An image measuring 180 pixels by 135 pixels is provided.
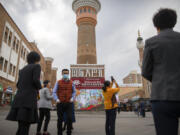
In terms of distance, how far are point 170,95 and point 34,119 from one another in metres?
2.33

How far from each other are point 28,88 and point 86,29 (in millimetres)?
45038

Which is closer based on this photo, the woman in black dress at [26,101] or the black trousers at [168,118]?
the black trousers at [168,118]

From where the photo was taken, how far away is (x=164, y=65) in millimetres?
1726

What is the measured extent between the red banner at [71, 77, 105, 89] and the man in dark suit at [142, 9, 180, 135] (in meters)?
30.9

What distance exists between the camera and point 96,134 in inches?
211

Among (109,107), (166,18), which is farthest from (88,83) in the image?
(166,18)

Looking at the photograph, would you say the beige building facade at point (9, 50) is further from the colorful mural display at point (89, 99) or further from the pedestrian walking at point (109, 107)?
the pedestrian walking at point (109, 107)

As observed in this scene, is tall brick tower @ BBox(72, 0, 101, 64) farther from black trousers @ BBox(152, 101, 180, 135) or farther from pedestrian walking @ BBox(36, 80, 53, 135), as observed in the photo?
black trousers @ BBox(152, 101, 180, 135)

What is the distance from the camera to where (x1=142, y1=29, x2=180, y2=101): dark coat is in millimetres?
1631

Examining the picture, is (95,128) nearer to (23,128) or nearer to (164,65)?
(23,128)

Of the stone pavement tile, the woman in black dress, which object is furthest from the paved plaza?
the woman in black dress

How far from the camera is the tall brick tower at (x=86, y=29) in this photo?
4444 cm

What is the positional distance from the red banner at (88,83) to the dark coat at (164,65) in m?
30.9

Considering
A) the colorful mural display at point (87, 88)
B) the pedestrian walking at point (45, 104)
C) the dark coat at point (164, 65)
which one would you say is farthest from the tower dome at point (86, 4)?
the dark coat at point (164, 65)
